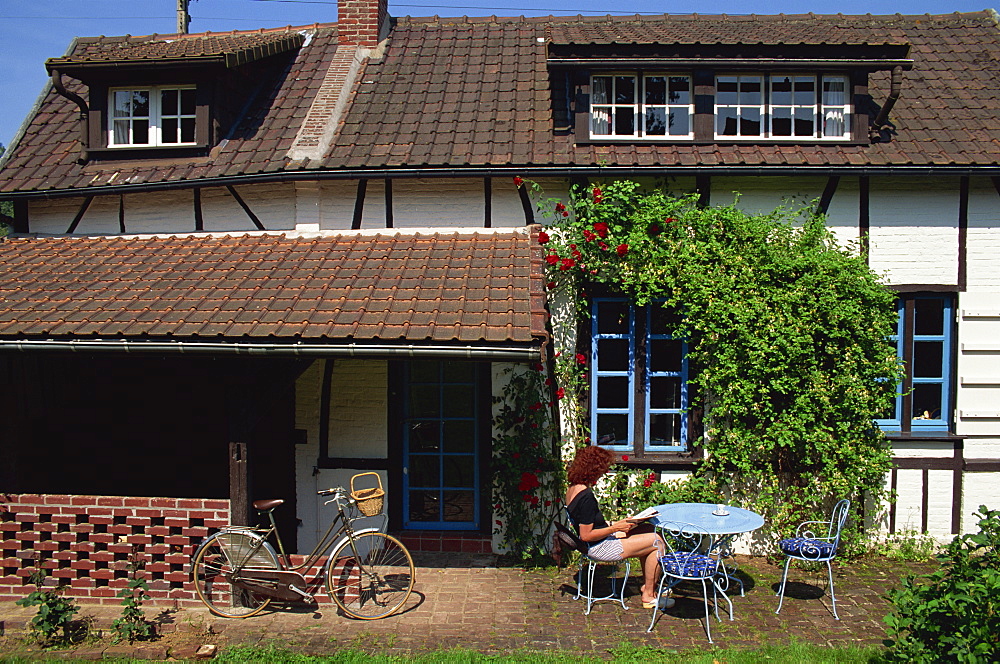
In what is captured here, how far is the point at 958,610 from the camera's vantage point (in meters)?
4.05

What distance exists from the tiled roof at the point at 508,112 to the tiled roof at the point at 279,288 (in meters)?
0.90

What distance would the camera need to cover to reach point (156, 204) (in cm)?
853

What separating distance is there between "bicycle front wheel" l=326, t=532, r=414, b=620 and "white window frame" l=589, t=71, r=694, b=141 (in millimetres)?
5062

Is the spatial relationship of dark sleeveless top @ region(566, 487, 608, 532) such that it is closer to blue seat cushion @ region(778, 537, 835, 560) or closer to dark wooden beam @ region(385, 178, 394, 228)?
blue seat cushion @ region(778, 537, 835, 560)

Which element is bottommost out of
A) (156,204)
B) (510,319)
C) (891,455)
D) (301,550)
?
(301,550)

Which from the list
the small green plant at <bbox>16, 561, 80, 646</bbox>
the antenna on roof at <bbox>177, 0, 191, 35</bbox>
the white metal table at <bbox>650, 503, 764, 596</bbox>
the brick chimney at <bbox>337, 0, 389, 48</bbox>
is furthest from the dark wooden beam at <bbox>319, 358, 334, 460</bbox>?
the antenna on roof at <bbox>177, 0, 191, 35</bbox>

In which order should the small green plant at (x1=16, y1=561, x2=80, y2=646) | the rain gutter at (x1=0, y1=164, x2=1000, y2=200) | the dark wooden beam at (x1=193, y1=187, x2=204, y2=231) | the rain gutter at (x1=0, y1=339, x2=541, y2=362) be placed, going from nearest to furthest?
the small green plant at (x1=16, y1=561, x2=80, y2=646) → the rain gutter at (x1=0, y1=339, x2=541, y2=362) → the rain gutter at (x1=0, y1=164, x2=1000, y2=200) → the dark wooden beam at (x1=193, y1=187, x2=204, y2=231)

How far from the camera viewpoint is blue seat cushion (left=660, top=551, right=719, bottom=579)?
18.5 feet

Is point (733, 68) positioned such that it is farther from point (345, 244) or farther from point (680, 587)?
point (680, 587)

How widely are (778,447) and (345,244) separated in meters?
5.07

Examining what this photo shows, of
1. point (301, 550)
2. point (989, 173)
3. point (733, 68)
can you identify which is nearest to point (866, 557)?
point (989, 173)

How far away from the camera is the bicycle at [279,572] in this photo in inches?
229

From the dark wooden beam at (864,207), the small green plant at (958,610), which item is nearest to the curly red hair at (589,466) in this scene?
the small green plant at (958,610)

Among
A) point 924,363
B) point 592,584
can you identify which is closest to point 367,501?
point 592,584
